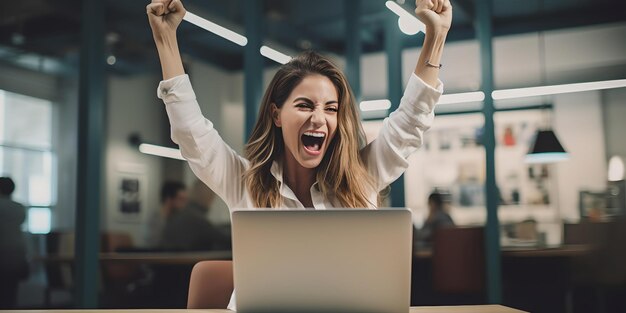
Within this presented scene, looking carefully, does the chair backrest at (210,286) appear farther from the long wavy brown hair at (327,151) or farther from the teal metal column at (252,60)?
the teal metal column at (252,60)

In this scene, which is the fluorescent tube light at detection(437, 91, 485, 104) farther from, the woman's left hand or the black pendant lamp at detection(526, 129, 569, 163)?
the woman's left hand

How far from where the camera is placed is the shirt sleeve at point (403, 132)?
1714 millimetres

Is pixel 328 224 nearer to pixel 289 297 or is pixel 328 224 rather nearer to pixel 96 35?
pixel 289 297

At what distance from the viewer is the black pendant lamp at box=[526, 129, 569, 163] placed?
553 cm

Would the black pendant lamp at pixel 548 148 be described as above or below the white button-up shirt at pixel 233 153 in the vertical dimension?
above

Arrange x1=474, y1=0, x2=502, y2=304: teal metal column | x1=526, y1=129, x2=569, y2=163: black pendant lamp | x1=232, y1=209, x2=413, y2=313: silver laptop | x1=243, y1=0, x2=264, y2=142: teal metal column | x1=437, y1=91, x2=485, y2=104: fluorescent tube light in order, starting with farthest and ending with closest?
x1=437, y1=91, x2=485, y2=104: fluorescent tube light, x1=526, y1=129, x2=569, y2=163: black pendant lamp, x1=243, y1=0, x2=264, y2=142: teal metal column, x1=474, y1=0, x2=502, y2=304: teal metal column, x1=232, y1=209, x2=413, y2=313: silver laptop

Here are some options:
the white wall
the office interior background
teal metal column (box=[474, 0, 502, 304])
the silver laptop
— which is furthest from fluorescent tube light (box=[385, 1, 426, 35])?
A: the silver laptop

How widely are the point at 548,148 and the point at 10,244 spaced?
509 cm

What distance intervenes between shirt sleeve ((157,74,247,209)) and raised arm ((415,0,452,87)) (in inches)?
26.6

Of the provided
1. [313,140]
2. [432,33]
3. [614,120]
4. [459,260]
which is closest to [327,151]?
[313,140]

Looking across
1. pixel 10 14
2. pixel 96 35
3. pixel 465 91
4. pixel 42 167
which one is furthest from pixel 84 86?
pixel 465 91

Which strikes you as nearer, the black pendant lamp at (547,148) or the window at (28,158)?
the window at (28,158)

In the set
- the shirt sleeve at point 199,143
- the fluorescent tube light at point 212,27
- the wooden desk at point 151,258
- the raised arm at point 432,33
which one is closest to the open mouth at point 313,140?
the shirt sleeve at point 199,143

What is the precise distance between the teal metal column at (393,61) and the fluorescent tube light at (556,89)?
1915 mm
